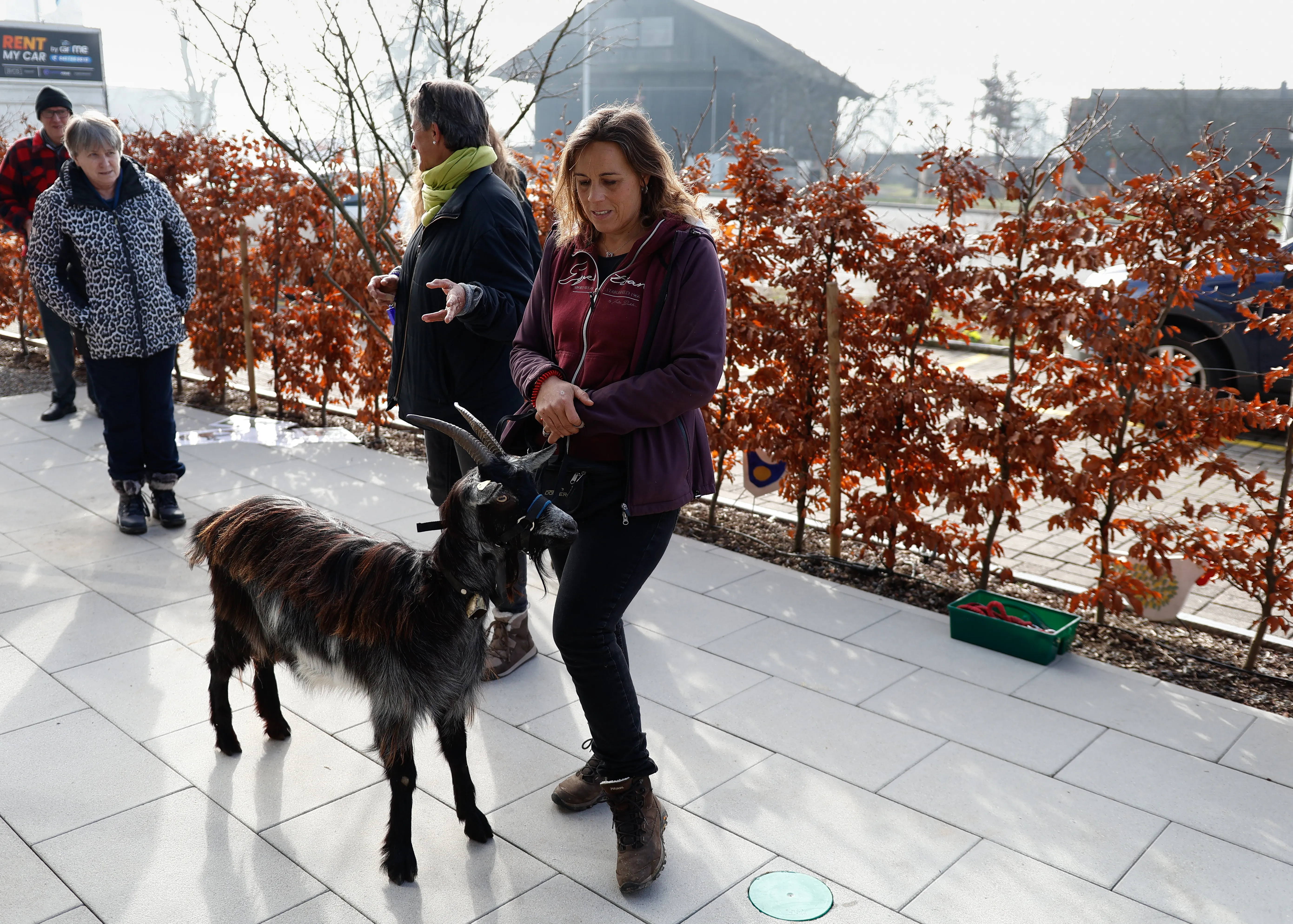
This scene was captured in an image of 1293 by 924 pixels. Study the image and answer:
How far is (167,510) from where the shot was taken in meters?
5.30

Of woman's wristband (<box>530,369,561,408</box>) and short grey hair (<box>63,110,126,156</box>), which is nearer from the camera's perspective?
woman's wristband (<box>530,369,561,408</box>)

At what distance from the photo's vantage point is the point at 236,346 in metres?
8.20

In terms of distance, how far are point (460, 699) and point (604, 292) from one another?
116cm

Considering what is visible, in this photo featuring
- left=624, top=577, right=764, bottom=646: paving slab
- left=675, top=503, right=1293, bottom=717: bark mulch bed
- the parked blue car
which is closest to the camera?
left=675, top=503, right=1293, bottom=717: bark mulch bed

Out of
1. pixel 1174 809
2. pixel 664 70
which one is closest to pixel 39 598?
pixel 1174 809

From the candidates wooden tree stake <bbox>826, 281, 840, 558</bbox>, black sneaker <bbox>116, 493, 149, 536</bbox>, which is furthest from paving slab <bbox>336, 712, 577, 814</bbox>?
black sneaker <bbox>116, 493, 149, 536</bbox>

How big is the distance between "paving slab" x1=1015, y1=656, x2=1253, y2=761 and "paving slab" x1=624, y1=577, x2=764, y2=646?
4.04 feet

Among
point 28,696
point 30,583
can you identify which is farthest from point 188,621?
point 30,583

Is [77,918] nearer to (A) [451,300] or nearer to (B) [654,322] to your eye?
(A) [451,300]

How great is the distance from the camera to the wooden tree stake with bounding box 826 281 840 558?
4.79 metres

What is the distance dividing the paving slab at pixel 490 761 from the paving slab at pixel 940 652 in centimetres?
154

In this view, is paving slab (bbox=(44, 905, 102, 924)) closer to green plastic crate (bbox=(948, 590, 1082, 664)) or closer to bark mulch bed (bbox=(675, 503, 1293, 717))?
green plastic crate (bbox=(948, 590, 1082, 664))

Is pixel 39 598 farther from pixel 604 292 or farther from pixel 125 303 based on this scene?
pixel 604 292

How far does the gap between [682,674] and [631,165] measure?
214 cm
